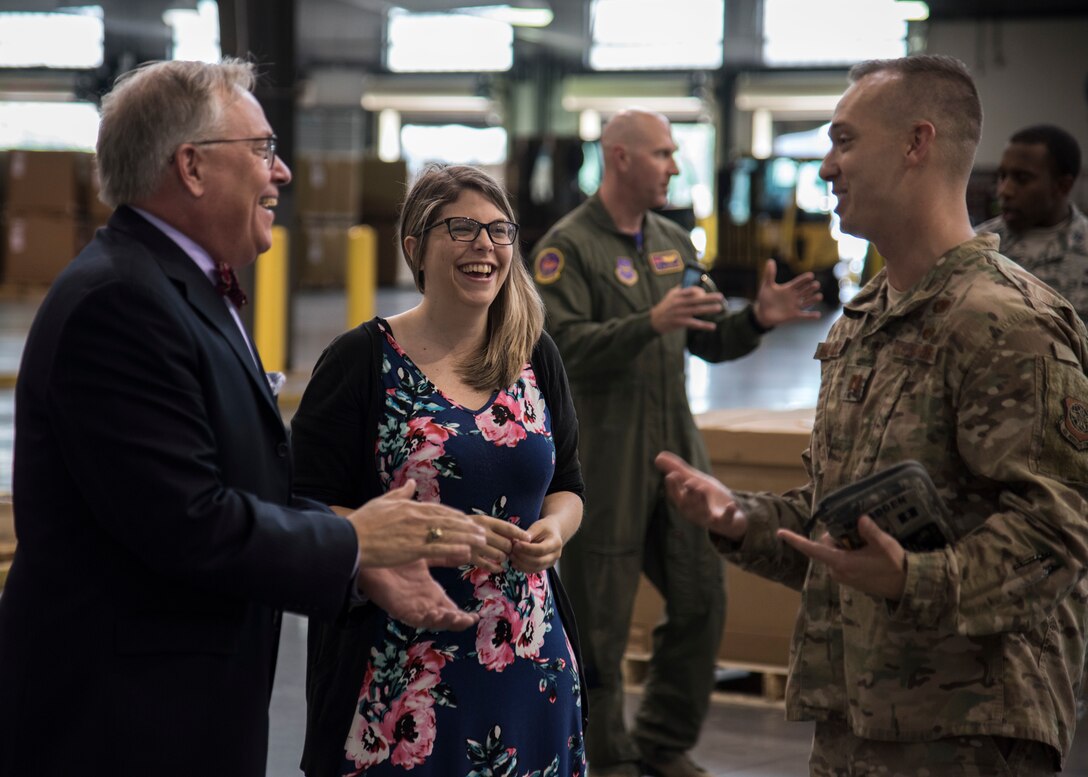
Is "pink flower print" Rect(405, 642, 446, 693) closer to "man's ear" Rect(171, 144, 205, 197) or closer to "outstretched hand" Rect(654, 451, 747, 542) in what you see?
"outstretched hand" Rect(654, 451, 747, 542)

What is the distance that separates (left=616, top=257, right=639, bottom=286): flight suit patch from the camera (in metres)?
4.14

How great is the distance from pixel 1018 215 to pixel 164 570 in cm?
420

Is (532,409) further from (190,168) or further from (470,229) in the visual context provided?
(190,168)

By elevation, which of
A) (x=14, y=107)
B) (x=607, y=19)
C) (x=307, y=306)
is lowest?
(x=307, y=306)

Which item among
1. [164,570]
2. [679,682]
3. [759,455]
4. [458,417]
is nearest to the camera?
[164,570]

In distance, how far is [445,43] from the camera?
28484 millimetres

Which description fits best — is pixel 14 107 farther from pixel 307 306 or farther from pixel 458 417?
pixel 458 417

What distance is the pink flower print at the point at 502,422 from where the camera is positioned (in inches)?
95.9

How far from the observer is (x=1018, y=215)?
5.15m

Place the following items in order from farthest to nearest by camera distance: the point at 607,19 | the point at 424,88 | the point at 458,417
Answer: the point at 424,88 → the point at 607,19 → the point at 458,417

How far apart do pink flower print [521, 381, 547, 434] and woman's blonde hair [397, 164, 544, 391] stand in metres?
0.05

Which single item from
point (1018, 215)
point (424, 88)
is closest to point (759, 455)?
point (1018, 215)

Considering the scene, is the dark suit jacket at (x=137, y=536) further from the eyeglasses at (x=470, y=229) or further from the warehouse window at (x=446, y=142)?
the warehouse window at (x=446, y=142)

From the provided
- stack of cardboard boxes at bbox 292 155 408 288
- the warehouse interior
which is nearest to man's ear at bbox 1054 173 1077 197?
the warehouse interior
